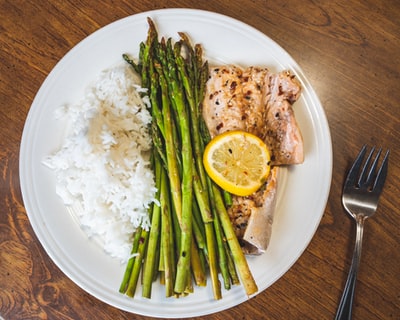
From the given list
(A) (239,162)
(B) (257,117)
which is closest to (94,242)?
(A) (239,162)

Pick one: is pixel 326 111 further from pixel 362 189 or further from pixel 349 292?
pixel 349 292

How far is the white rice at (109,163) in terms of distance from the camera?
2254 millimetres

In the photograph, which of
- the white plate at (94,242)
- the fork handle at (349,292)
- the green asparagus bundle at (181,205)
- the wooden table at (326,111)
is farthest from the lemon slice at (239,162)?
the fork handle at (349,292)

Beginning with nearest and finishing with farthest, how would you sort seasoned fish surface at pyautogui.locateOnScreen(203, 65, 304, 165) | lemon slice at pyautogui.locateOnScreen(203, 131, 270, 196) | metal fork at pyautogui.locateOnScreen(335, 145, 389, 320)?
lemon slice at pyautogui.locateOnScreen(203, 131, 270, 196) → seasoned fish surface at pyautogui.locateOnScreen(203, 65, 304, 165) → metal fork at pyautogui.locateOnScreen(335, 145, 389, 320)

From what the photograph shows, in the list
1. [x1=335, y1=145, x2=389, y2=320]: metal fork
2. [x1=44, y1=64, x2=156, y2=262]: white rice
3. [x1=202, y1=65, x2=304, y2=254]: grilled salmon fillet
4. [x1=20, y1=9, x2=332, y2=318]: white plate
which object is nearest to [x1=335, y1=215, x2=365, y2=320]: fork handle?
[x1=335, y1=145, x2=389, y2=320]: metal fork

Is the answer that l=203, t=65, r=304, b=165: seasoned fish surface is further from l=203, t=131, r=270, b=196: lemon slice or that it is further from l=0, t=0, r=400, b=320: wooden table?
l=0, t=0, r=400, b=320: wooden table

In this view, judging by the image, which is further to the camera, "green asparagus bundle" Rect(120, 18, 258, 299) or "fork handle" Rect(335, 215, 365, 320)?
"fork handle" Rect(335, 215, 365, 320)

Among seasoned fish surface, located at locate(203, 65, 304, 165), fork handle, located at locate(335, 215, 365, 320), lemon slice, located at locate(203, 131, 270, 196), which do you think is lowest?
fork handle, located at locate(335, 215, 365, 320)

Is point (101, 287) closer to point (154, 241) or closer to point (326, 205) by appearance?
point (154, 241)

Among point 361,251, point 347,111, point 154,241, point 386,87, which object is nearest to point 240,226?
point 154,241

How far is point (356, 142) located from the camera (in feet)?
8.29

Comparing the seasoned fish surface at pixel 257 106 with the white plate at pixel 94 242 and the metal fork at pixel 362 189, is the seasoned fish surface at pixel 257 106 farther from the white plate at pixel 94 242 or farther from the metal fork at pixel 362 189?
the metal fork at pixel 362 189

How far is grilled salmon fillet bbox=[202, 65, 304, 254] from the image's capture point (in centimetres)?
227

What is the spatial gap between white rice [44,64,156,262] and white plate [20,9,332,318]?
9cm
